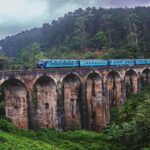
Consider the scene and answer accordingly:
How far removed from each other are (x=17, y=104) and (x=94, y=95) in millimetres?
13483

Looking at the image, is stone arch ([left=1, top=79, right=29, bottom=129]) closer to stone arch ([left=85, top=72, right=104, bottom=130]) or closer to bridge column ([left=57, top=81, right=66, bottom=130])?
bridge column ([left=57, top=81, right=66, bottom=130])

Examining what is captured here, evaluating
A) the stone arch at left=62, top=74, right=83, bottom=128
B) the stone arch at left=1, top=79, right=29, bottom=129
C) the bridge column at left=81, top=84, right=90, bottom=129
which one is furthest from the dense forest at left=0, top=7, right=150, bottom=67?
the stone arch at left=1, top=79, right=29, bottom=129

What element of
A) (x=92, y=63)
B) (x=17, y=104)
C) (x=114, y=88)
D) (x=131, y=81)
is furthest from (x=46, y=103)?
(x=131, y=81)

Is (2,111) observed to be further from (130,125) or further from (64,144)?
(130,125)

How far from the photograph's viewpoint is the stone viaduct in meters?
36.7

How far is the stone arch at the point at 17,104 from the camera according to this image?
3664 cm

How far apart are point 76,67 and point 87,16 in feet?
213

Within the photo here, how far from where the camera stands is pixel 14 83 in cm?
3641

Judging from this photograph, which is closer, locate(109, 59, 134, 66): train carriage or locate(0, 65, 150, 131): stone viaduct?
locate(0, 65, 150, 131): stone viaduct

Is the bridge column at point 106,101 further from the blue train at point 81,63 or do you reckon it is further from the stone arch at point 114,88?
the blue train at point 81,63

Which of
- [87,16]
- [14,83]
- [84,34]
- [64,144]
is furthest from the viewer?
[87,16]

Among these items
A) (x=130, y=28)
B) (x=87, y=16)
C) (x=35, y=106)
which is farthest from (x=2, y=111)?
(x=87, y=16)

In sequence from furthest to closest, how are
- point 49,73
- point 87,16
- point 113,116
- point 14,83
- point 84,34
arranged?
1. point 87,16
2. point 84,34
3. point 113,116
4. point 49,73
5. point 14,83

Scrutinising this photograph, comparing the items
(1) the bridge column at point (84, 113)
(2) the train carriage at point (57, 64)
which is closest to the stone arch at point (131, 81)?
(1) the bridge column at point (84, 113)
